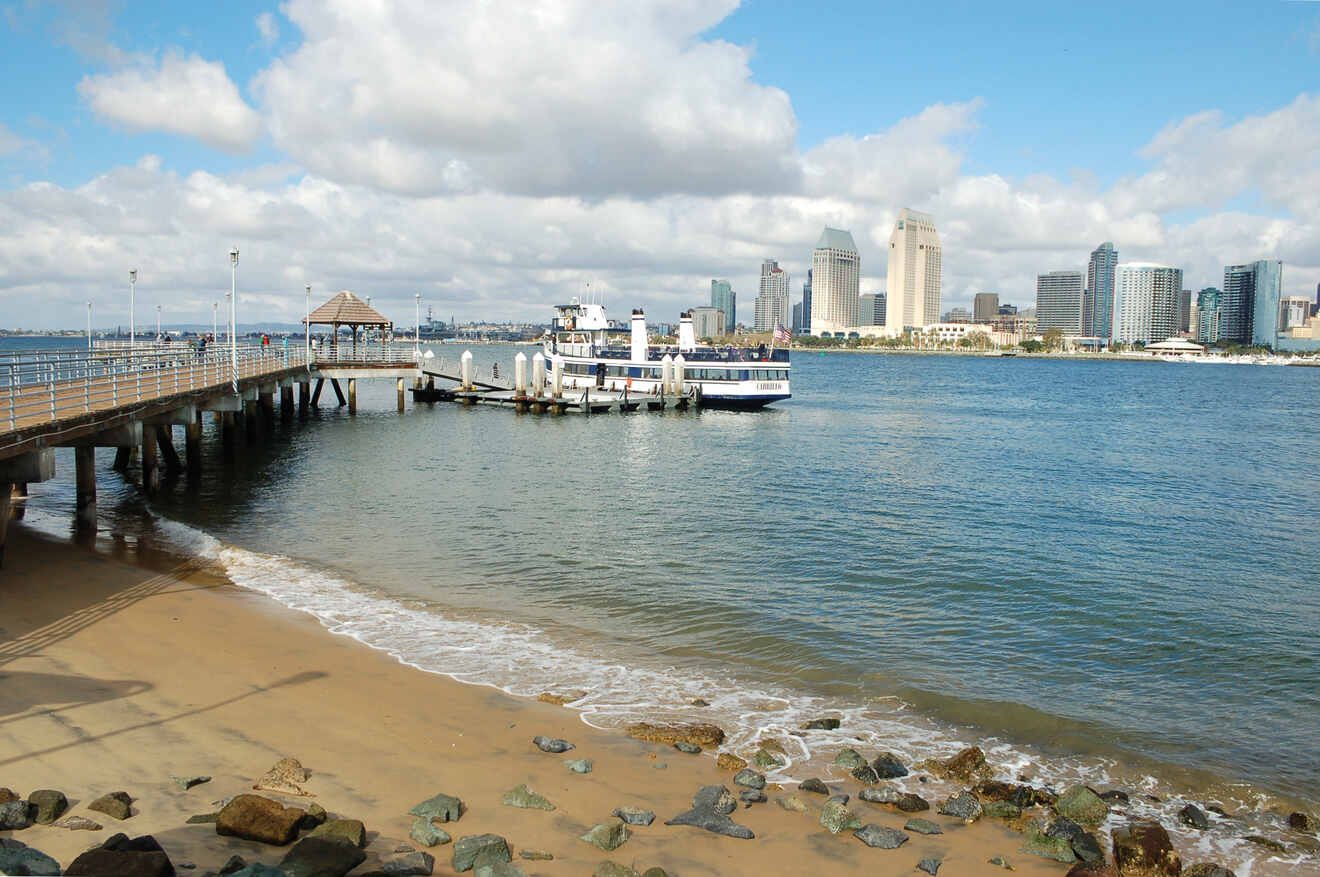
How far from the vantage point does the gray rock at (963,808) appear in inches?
359

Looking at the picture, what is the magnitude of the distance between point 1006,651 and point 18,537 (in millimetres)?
20263

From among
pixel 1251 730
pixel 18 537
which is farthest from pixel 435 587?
pixel 1251 730

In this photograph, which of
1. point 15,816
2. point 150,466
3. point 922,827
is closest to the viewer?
point 15,816

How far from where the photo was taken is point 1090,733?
11.7 m

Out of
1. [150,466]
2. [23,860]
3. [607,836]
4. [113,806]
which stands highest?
[150,466]

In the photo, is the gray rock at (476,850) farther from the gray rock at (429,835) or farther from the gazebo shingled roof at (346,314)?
the gazebo shingled roof at (346,314)

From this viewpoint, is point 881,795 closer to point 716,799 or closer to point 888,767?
point 888,767

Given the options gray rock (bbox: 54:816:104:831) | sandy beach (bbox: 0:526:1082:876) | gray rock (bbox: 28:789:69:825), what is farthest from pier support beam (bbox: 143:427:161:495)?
gray rock (bbox: 54:816:104:831)

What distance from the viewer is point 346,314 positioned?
58688mm

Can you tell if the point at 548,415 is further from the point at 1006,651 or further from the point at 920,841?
the point at 920,841

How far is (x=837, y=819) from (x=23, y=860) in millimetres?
6727

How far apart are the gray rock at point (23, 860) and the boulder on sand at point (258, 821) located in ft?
4.04

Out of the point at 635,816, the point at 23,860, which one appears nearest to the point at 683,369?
the point at 635,816

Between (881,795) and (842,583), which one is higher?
(881,795)
